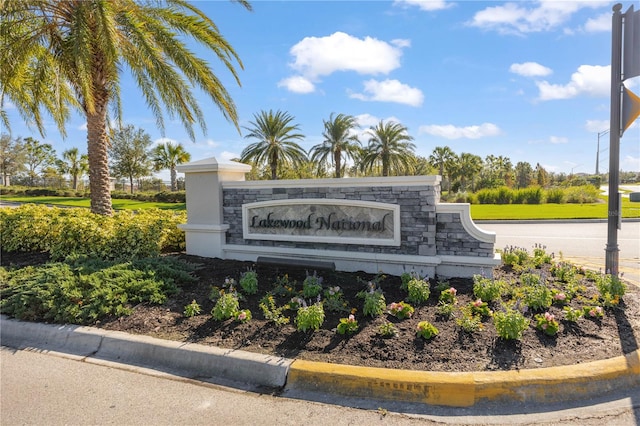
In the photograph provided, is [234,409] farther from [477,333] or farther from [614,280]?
[614,280]

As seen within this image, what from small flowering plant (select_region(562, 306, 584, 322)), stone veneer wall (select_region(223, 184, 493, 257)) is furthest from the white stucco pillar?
small flowering plant (select_region(562, 306, 584, 322))

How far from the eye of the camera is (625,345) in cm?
366

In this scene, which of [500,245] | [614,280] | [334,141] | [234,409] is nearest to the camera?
[234,409]

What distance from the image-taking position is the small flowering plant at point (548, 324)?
12.4ft

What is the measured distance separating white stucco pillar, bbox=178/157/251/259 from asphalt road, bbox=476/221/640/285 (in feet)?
18.8

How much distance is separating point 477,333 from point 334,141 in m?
29.2

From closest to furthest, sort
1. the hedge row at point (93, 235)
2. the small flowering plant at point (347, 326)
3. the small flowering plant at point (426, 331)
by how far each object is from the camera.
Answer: the small flowering plant at point (426, 331), the small flowering plant at point (347, 326), the hedge row at point (93, 235)

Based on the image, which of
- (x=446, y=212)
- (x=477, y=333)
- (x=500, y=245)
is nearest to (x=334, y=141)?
(x=500, y=245)

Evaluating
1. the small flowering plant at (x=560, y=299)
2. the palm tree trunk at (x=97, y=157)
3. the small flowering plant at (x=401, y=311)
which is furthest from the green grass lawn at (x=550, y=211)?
the small flowering plant at (x=401, y=311)

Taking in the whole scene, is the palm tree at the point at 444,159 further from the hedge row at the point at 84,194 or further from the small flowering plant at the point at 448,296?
the small flowering plant at the point at 448,296

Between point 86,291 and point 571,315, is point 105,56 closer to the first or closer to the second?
point 86,291

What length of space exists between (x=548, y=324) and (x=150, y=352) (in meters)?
3.85

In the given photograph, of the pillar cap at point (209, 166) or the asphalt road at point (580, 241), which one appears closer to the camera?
the pillar cap at point (209, 166)

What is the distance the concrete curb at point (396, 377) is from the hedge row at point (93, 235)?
356 cm
